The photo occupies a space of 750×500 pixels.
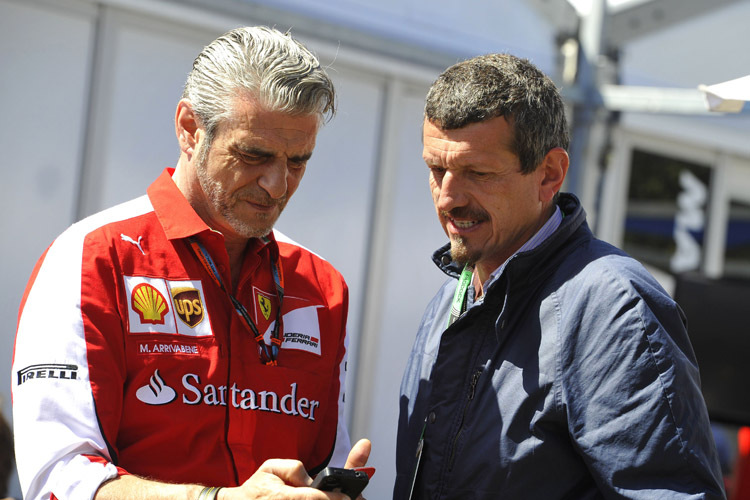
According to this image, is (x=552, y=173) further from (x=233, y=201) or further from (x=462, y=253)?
(x=233, y=201)

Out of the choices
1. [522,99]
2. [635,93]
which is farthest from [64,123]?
[635,93]

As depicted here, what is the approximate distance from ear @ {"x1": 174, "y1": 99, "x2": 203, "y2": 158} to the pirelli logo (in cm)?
57

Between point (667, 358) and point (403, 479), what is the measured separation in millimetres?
763

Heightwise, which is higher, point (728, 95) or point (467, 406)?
point (728, 95)

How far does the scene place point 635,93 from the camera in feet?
17.6

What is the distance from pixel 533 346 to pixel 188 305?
78 centimetres

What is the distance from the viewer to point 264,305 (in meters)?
2.12

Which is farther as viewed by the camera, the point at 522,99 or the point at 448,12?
the point at 448,12

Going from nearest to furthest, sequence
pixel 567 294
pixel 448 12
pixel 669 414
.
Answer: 1. pixel 669 414
2. pixel 567 294
3. pixel 448 12

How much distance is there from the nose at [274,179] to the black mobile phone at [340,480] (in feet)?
2.09

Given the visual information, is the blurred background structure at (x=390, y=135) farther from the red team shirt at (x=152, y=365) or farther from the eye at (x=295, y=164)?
the eye at (x=295, y=164)

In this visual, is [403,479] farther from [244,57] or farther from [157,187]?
[244,57]

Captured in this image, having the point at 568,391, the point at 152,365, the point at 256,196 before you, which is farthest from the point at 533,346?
the point at 152,365

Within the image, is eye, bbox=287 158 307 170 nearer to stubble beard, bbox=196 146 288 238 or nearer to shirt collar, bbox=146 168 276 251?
stubble beard, bbox=196 146 288 238
